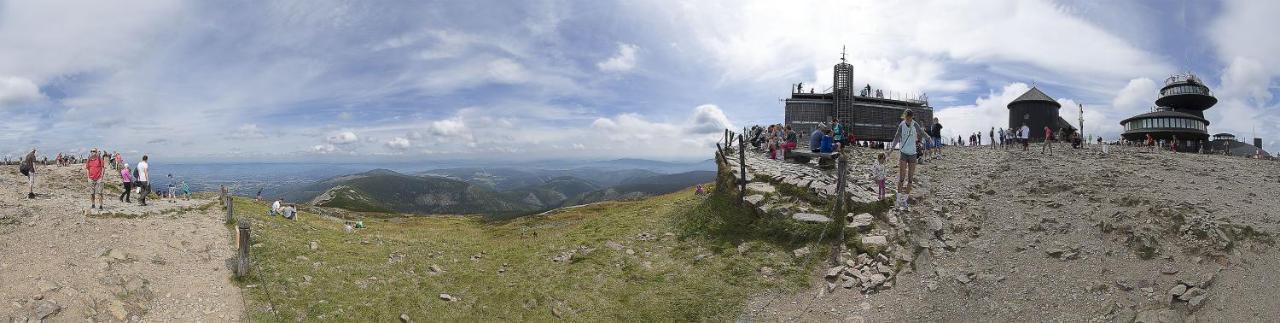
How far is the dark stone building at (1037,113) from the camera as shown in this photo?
2341 inches

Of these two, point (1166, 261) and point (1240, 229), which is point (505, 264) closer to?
point (1166, 261)

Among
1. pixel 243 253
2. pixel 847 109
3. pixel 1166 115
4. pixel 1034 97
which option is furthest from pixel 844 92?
pixel 243 253

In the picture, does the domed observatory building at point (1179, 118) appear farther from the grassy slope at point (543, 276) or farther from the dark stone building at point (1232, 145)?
the grassy slope at point (543, 276)

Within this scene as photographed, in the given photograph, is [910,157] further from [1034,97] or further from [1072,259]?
[1034,97]

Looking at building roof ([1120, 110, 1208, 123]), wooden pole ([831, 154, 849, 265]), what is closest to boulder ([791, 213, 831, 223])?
wooden pole ([831, 154, 849, 265])

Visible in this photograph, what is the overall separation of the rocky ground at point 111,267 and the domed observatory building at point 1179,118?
88.2 meters

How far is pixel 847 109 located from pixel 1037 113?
2378cm

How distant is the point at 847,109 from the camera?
253 feet

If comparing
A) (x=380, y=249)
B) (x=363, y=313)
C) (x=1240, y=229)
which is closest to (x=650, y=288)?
(x=363, y=313)

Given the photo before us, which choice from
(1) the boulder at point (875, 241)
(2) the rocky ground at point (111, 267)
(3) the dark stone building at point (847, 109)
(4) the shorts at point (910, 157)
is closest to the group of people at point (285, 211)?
(2) the rocky ground at point (111, 267)

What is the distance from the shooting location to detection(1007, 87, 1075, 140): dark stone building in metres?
59.5

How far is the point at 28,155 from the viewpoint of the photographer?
30938mm

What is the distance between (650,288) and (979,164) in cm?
2284

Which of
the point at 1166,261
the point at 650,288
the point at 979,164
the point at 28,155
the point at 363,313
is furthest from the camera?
the point at 28,155
